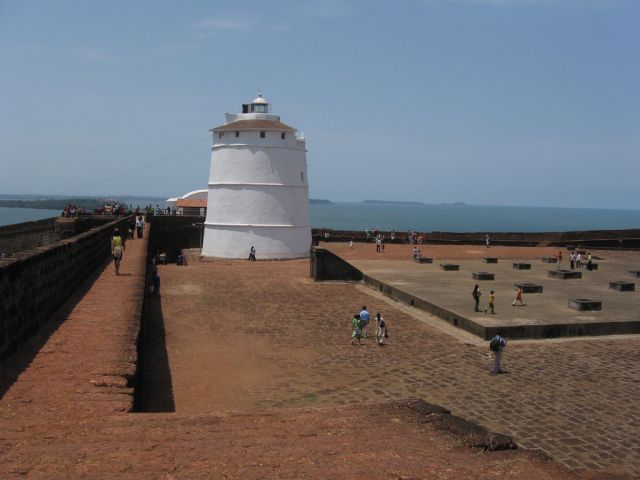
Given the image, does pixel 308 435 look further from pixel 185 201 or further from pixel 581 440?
pixel 185 201

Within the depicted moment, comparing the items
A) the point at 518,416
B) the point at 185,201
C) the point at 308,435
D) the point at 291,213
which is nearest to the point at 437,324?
the point at 518,416

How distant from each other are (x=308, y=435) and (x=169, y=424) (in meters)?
1.19

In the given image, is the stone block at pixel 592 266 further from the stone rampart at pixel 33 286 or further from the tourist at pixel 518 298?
the stone rampart at pixel 33 286

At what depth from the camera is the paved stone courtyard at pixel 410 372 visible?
7867 mm

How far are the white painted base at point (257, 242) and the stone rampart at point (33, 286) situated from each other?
17748 millimetres

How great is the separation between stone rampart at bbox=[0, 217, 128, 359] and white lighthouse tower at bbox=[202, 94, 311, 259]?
17.8 meters

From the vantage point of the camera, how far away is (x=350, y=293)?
19422mm

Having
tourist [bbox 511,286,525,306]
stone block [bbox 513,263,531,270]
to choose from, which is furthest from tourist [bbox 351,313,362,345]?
stone block [bbox 513,263,531,270]

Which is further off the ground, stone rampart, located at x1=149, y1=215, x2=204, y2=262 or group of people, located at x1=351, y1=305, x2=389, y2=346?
stone rampart, located at x1=149, y1=215, x2=204, y2=262

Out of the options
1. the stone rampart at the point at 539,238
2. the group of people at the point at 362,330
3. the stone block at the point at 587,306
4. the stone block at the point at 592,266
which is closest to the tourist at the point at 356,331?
the group of people at the point at 362,330

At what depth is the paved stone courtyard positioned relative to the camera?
787cm

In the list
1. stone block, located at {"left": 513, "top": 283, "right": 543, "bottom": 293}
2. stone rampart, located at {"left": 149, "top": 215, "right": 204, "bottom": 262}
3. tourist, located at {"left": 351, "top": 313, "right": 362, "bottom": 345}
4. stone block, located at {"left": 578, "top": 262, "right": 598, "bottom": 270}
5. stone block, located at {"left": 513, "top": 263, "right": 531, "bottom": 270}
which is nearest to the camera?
tourist, located at {"left": 351, "top": 313, "right": 362, "bottom": 345}

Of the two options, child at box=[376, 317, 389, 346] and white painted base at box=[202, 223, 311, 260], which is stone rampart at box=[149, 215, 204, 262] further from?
child at box=[376, 317, 389, 346]

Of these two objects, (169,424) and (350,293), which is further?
(350,293)
